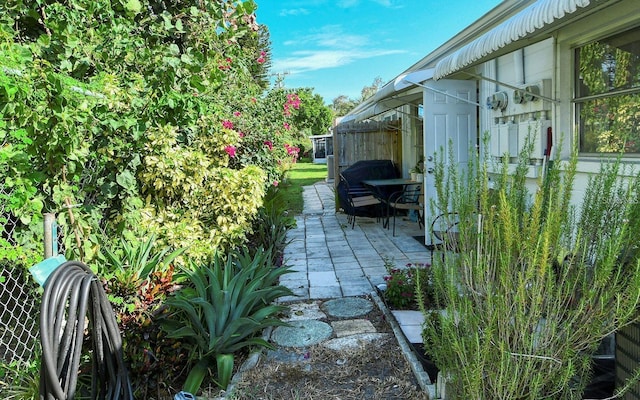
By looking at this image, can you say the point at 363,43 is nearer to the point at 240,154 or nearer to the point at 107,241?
the point at 240,154

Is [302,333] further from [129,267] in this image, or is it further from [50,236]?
[50,236]

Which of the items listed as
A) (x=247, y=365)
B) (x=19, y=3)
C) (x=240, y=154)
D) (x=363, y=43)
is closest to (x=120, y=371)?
(x=247, y=365)

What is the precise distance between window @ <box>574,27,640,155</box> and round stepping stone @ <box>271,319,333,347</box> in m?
2.47

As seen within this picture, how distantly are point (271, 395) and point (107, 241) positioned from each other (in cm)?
195

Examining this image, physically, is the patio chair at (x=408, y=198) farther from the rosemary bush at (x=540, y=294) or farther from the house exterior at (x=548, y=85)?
the rosemary bush at (x=540, y=294)

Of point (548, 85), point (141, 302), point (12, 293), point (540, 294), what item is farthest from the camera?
point (548, 85)

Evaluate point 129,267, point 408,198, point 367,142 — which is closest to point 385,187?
point 408,198

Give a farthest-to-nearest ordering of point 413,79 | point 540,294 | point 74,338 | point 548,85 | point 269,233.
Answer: point 269,233 → point 413,79 → point 548,85 → point 540,294 → point 74,338

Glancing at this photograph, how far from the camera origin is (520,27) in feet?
9.56

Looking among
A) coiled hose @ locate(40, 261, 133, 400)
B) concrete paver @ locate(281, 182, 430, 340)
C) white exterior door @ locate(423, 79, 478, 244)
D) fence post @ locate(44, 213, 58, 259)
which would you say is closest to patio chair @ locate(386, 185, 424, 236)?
concrete paver @ locate(281, 182, 430, 340)

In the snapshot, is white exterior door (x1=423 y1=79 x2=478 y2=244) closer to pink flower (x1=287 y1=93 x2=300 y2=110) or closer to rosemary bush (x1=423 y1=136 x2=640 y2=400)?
pink flower (x1=287 y1=93 x2=300 y2=110)

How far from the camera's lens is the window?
3273mm

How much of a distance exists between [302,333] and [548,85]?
3.32m

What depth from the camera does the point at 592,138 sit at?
3.88 meters
